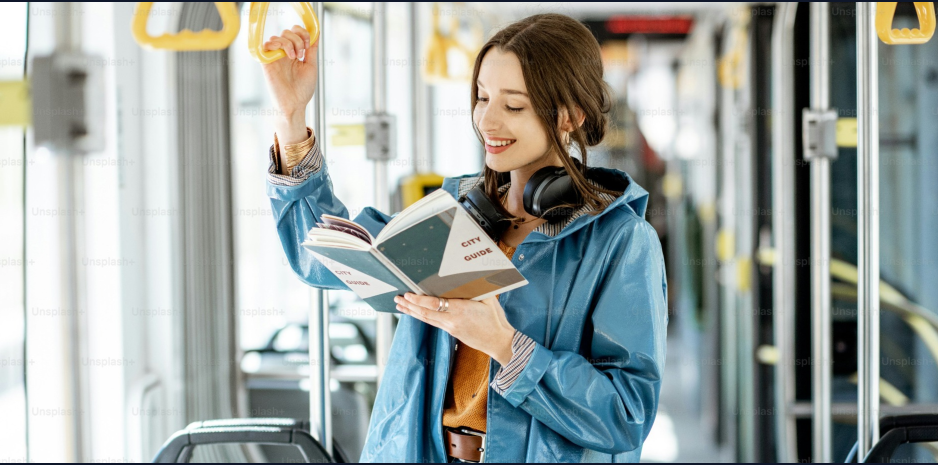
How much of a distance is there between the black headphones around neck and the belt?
38cm

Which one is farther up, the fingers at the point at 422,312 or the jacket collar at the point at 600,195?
the jacket collar at the point at 600,195

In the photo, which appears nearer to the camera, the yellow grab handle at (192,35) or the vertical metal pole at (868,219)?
the yellow grab handle at (192,35)

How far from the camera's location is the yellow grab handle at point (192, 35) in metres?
1.79

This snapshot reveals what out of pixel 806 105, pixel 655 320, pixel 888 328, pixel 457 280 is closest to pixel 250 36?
pixel 457 280

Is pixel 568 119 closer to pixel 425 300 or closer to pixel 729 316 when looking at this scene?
pixel 425 300

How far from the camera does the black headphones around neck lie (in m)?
1.47

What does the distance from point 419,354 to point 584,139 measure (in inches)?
21.2

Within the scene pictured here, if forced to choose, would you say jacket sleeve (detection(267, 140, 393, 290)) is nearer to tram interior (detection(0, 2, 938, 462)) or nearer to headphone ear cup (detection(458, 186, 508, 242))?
headphone ear cup (detection(458, 186, 508, 242))

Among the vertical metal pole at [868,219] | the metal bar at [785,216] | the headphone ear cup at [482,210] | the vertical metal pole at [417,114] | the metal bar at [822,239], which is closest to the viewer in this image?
the headphone ear cup at [482,210]

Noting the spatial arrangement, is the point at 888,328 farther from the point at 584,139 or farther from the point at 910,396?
the point at 584,139

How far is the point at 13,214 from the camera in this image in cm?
229

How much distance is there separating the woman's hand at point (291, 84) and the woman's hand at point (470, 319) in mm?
487

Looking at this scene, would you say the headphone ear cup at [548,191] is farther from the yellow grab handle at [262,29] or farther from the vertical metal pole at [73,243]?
the vertical metal pole at [73,243]

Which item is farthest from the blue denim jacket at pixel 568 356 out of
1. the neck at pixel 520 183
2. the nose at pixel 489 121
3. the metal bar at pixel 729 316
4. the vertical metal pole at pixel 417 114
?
the metal bar at pixel 729 316
